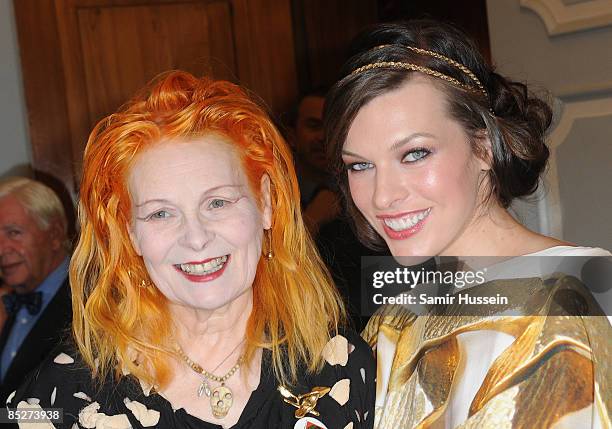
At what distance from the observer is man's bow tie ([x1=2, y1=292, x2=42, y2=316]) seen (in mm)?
3354

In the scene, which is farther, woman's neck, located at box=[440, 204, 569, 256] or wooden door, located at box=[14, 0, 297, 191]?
wooden door, located at box=[14, 0, 297, 191]

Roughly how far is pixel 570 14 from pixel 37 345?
196 cm

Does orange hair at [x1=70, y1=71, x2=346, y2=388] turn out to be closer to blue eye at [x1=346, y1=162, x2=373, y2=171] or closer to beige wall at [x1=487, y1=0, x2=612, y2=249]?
blue eye at [x1=346, y1=162, x2=373, y2=171]

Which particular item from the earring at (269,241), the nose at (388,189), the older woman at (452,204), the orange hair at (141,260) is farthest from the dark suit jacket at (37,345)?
the nose at (388,189)

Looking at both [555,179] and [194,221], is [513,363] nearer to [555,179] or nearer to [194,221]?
[194,221]

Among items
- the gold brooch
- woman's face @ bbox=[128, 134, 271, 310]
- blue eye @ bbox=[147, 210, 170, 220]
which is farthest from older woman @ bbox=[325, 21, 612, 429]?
blue eye @ bbox=[147, 210, 170, 220]

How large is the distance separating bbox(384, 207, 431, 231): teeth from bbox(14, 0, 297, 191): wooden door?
1.98 m

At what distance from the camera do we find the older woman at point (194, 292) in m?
1.85

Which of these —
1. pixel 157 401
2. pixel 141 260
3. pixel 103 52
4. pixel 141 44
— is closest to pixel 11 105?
pixel 103 52

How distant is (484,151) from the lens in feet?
6.20

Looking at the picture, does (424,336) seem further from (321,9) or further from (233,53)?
(321,9)

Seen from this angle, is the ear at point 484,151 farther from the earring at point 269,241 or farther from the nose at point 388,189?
the earring at point 269,241

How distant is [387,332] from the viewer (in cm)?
203

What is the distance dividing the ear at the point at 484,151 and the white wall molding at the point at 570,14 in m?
0.84
